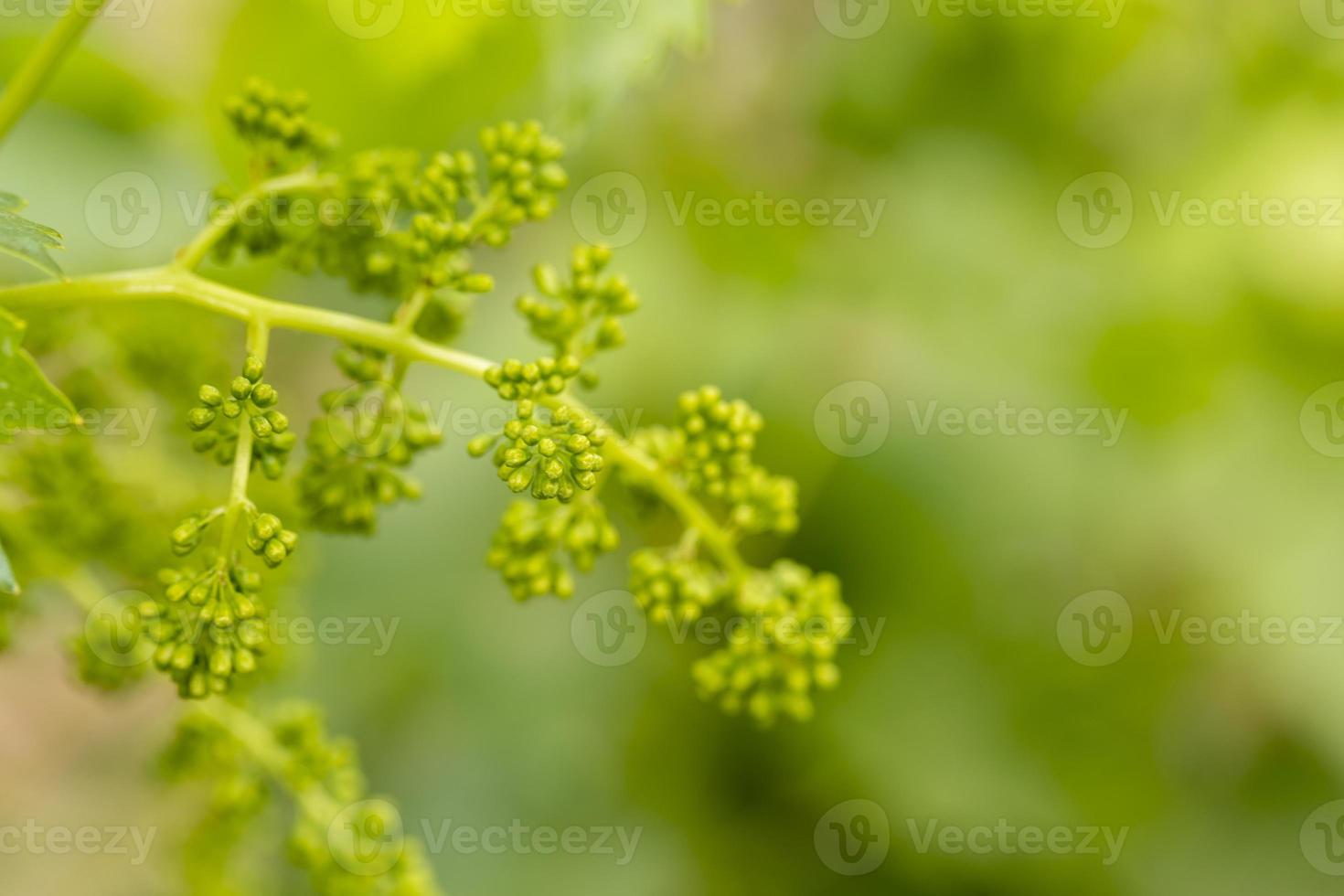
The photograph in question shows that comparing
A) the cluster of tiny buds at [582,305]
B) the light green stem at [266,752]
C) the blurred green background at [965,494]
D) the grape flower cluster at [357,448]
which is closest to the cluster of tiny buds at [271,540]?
the grape flower cluster at [357,448]

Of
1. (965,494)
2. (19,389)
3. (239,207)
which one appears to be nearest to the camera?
(19,389)

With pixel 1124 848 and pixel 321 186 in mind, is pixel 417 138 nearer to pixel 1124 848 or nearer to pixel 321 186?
pixel 321 186

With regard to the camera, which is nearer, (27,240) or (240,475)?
(27,240)

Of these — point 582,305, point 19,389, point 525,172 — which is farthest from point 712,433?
point 19,389

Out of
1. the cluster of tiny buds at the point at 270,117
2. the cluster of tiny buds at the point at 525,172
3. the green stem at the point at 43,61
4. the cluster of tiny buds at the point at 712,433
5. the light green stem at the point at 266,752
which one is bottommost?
the light green stem at the point at 266,752

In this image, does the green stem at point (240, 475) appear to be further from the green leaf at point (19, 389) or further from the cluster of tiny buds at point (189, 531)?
the green leaf at point (19, 389)

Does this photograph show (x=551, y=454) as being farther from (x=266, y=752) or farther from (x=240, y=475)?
(x=266, y=752)
